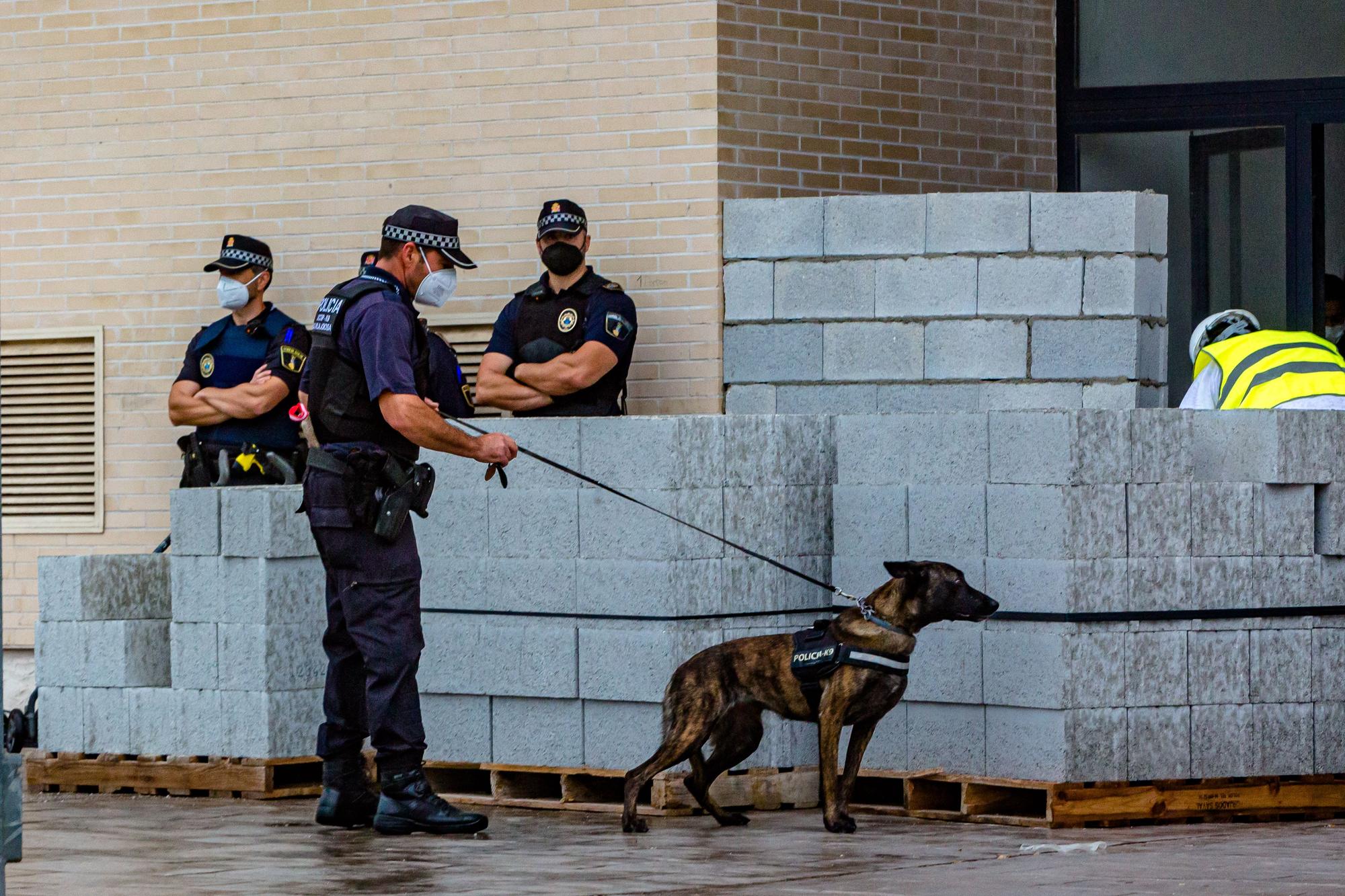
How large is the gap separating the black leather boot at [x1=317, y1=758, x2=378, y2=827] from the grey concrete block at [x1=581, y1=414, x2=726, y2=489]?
5.01ft

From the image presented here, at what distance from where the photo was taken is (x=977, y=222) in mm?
9242

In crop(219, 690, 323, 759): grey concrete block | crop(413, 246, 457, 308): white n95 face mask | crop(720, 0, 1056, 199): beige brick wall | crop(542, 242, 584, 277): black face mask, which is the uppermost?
crop(720, 0, 1056, 199): beige brick wall

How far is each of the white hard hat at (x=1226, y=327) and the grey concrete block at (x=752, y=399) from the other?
6.72 feet

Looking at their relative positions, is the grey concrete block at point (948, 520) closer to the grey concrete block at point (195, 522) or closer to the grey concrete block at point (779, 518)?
the grey concrete block at point (779, 518)

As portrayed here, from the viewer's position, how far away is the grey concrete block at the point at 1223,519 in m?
8.09

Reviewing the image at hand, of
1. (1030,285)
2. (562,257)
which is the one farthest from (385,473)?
(1030,285)

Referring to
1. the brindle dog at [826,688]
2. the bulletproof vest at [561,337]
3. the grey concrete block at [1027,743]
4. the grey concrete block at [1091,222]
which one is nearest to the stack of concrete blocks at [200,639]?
the bulletproof vest at [561,337]

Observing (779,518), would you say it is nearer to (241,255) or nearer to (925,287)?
(925,287)

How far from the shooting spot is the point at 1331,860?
691cm

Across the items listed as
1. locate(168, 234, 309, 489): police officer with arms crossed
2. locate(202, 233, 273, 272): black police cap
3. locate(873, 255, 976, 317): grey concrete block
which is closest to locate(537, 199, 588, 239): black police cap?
locate(873, 255, 976, 317): grey concrete block

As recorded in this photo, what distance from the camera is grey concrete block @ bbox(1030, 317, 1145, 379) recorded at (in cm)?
915

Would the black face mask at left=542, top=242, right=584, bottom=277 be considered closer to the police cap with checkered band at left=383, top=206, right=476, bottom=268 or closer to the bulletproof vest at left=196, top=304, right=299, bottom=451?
the bulletproof vest at left=196, top=304, right=299, bottom=451

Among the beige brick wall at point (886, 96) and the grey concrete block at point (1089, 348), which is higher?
the beige brick wall at point (886, 96)

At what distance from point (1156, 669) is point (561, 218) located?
331 centimetres
